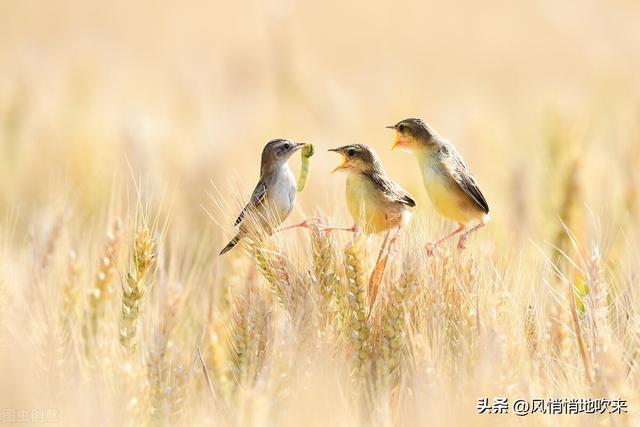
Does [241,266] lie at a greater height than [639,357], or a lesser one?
greater

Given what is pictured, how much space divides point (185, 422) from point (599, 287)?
1501 mm

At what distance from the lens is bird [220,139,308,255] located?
3432 mm

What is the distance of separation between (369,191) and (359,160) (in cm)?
12

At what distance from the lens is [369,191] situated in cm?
346

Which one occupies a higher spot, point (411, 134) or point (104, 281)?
point (411, 134)

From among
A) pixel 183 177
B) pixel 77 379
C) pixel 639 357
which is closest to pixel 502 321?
pixel 639 357

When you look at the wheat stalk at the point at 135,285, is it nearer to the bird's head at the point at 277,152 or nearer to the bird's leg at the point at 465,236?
the bird's head at the point at 277,152

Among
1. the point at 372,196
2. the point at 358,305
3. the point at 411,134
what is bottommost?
the point at 358,305

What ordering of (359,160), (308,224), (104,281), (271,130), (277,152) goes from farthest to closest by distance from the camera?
(271,130)
(104,281)
(277,152)
(359,160)
(308,224)

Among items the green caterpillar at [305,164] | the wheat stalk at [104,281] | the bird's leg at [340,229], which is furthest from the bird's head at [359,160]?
the wheat stalk at [104,281]

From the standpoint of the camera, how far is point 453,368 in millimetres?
3342

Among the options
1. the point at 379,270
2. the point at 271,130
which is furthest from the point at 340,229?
the point at 271,130

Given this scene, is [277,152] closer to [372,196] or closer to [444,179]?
[372,196]

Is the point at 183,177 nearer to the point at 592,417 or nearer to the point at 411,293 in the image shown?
the point at 411,293
